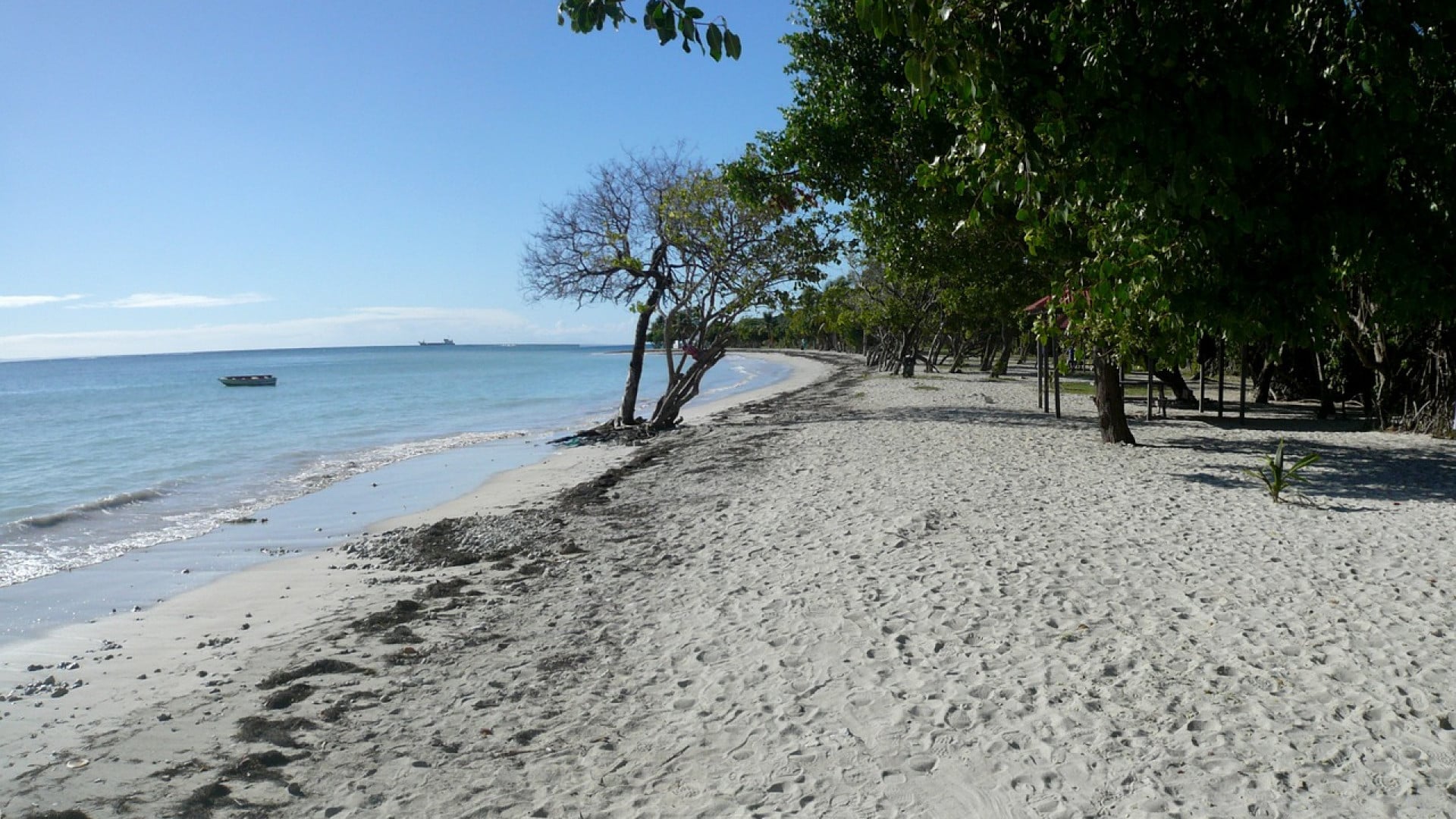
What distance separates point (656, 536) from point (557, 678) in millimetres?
3651

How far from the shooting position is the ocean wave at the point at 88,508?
11867 mm

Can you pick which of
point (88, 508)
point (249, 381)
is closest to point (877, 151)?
point (88, 508)

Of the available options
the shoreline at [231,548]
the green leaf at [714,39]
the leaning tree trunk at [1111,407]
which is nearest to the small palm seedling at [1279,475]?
the leaning tree trunk at [1111,407]

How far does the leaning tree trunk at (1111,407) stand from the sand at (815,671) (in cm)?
394

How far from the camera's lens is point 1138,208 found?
6.62 meters

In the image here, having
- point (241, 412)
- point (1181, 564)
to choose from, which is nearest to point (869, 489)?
point (1181, 564)

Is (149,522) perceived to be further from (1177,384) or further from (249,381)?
(249,381)

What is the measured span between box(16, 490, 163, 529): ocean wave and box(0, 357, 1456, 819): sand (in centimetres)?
567

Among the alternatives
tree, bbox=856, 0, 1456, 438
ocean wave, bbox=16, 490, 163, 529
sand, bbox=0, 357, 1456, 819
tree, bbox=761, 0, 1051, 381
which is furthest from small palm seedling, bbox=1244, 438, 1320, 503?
ocean wave, bbox=16, 490, 163, 529

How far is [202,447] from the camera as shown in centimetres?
2155

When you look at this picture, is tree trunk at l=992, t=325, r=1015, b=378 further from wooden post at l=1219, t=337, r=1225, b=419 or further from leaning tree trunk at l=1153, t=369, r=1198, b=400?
wooden post at l=1219, t=337, r=1225, b=419

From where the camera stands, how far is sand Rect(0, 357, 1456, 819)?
3793 mm

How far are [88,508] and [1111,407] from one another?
1548cm

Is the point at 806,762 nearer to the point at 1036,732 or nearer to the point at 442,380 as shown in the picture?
the point at 1036,732
